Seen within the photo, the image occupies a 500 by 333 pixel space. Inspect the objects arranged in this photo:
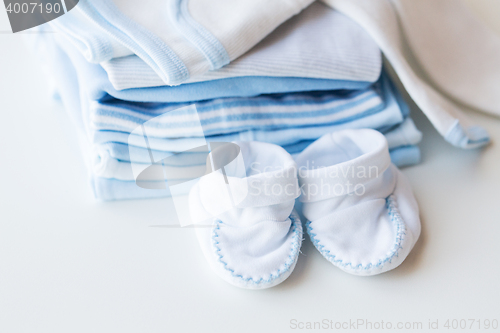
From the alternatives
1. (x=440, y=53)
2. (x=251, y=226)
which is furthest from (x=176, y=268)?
(x=440, y=53)

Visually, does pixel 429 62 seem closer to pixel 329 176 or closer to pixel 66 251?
pixel 329 176

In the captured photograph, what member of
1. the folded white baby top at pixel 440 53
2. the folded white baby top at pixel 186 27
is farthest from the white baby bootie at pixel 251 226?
the folded white baby top at pixel 440 53

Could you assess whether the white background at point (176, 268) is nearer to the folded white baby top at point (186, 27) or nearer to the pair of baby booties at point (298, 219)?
the pair of baby booties at point (298, 219)

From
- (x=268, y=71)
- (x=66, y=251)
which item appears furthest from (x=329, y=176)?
(x=66, y=251)

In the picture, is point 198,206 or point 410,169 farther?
point 410,169

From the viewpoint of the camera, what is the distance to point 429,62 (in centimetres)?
76

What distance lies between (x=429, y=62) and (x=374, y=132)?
22 centimetres

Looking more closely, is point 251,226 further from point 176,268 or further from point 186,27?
point 186,27

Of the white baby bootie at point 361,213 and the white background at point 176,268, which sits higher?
the white baby bootie at point 361,213

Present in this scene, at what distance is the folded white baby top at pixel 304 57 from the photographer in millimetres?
580

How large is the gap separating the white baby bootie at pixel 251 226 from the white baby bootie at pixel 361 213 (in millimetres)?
26

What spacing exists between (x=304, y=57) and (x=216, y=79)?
12 cm

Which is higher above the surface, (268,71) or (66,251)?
(268,71)

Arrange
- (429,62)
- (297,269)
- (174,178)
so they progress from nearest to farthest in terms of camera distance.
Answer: (297,269)
(174,178)
(429,62)
